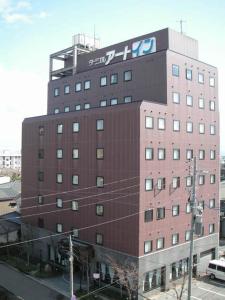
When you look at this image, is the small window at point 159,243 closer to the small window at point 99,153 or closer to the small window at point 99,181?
the small window at point 99,181

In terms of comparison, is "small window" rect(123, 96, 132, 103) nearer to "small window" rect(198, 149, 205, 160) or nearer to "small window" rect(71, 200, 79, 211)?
"small window" rect(198, 149, 205, 160)

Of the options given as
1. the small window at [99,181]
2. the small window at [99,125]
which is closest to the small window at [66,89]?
the small window at [99,125]

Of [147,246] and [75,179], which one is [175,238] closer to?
[147,246]

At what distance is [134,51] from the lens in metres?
40.2

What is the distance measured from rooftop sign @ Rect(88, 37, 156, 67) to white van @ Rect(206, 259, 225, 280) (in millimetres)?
24802

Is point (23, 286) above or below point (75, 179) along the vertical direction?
below

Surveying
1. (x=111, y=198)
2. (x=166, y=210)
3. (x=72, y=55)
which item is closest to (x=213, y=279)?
(x=166, y=210)

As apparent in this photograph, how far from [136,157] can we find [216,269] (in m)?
16.2

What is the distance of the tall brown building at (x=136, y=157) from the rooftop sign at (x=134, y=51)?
13 cm

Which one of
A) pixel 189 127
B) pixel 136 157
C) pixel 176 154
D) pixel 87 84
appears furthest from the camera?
pixel 87 84

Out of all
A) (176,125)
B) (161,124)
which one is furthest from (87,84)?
(176,125)

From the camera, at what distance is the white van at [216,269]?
3756 cm

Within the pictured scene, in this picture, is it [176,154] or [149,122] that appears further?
[176,154]

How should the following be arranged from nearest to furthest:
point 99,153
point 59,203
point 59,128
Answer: point 99,153 < point 59,203 < point 59,128
